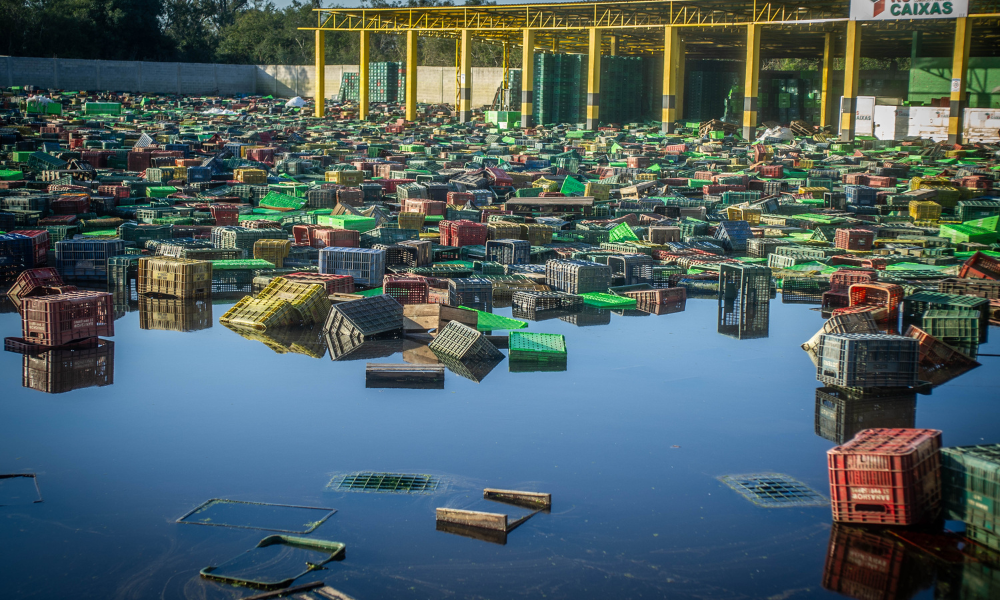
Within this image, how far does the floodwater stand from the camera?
4.11 meters

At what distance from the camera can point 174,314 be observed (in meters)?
9.23

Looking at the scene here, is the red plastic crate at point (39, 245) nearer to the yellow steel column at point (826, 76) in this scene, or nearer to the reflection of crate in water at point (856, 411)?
the reflection of crate in water at point (856, 411)

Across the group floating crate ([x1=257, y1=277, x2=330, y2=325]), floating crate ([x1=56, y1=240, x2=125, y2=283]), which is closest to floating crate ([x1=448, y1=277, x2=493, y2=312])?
floating crate ([x1=257, y1=277, x2=330, y2=325])

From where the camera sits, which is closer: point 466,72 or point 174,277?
point 174,277

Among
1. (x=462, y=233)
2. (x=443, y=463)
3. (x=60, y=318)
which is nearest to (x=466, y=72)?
(x=462, y=233)

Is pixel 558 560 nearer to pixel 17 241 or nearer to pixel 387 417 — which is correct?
pixel 387 417

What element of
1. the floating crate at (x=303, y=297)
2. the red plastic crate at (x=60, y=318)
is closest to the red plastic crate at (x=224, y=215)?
the floating crate at (x=303, y=297)

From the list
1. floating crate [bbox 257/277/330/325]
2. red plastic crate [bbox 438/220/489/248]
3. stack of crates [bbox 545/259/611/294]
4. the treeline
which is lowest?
floating crate [bbox 257/277/330/325]

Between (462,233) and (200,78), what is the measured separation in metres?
53.3

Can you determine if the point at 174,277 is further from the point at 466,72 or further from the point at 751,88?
the point at 466,72

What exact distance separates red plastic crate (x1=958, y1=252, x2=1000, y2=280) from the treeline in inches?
1761

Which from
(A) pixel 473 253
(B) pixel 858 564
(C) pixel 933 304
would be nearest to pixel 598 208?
(A) pixel 473 253

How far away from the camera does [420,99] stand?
187 ft

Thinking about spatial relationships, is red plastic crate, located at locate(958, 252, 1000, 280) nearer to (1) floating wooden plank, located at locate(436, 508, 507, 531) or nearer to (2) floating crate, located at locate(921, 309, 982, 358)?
(2) floating crate, located at locate(921, 309, 982, 358)
